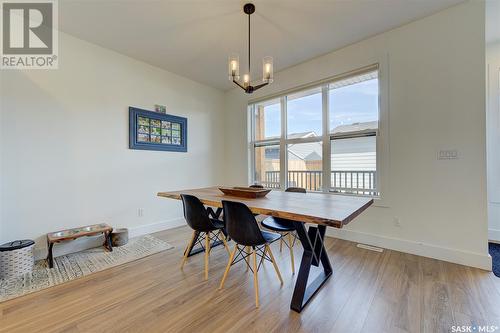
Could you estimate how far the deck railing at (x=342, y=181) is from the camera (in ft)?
9.97

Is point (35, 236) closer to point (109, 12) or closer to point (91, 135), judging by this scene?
point (91, 135)

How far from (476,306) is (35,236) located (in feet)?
14.3

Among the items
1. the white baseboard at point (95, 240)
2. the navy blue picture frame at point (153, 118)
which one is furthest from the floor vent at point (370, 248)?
the navy blue picture frame at point (153, 118)

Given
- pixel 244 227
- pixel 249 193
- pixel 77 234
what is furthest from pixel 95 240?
pixel 244 227

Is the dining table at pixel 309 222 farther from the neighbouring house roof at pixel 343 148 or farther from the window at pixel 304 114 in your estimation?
the window at pixel 304 114

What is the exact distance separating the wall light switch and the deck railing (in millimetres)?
734

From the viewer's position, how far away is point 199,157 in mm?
4297

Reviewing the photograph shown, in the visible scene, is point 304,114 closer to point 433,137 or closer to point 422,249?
point 433,137

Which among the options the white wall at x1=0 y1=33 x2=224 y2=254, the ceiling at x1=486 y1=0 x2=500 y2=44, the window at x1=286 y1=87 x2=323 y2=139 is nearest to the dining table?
the white wall at x1=0 y1=33 x2=224 y2=254

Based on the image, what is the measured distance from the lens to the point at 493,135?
2820 mm

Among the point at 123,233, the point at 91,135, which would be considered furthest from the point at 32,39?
the point at 123,233

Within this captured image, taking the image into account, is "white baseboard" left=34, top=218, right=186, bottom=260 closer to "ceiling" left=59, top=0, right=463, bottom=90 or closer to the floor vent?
"ceiling" left=59, top=0, right=463, bottom=90

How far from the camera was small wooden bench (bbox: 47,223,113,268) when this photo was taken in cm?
229

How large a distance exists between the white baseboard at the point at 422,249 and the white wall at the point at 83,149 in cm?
304
